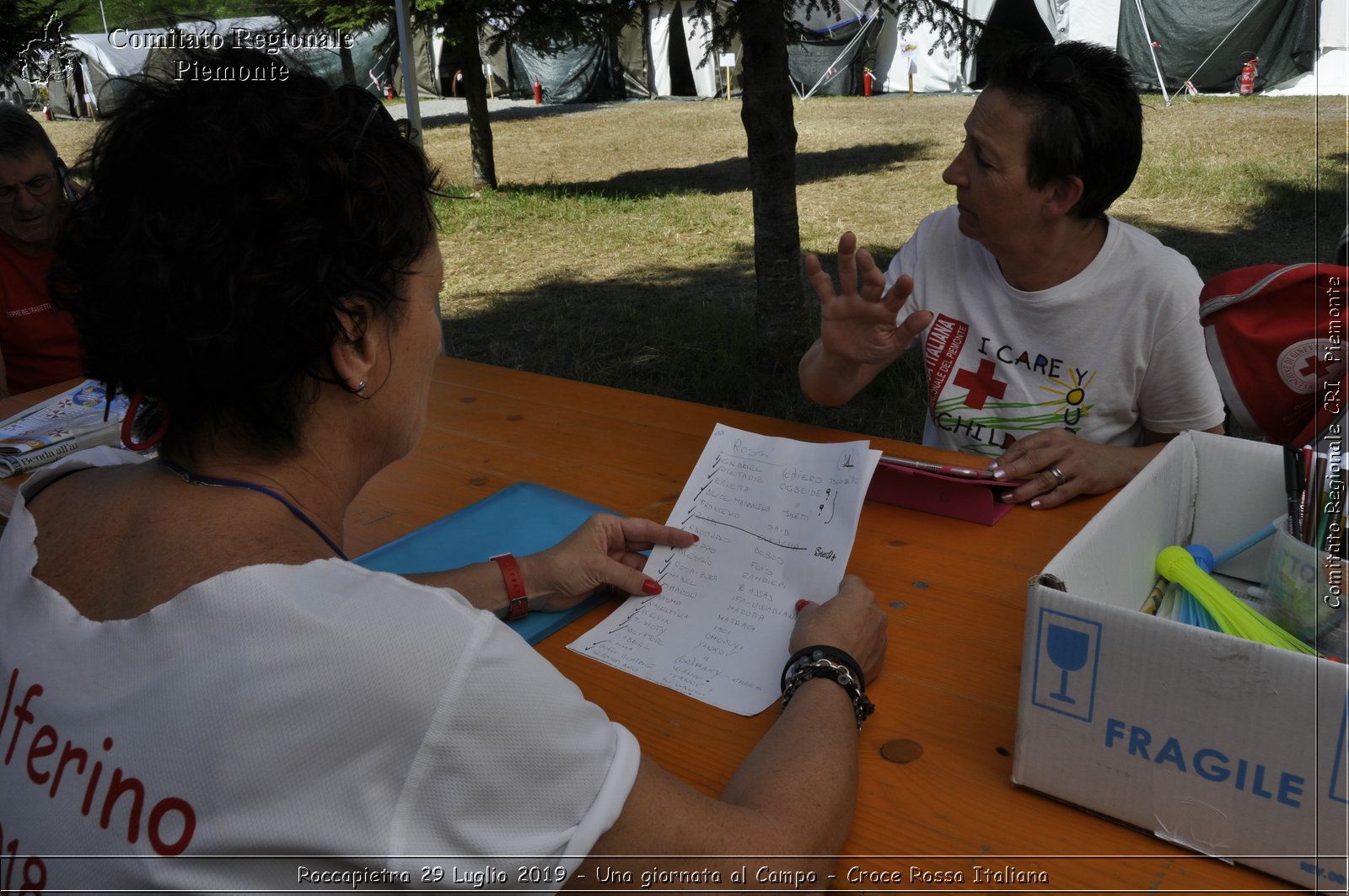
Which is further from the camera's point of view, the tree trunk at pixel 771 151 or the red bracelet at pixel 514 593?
the tree trunk at pixel 771 151

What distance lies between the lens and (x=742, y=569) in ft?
4.57

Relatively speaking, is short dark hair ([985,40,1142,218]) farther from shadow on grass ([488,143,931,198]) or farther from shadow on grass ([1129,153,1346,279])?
shadow on grass ([488,143,931,198])

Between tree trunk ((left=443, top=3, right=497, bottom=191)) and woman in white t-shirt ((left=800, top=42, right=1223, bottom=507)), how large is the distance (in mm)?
7515

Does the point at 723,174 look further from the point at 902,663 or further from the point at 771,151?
the point at 902,663

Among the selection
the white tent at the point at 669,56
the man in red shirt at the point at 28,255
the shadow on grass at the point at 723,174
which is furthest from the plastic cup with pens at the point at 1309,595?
the white tent at the point at 669,56

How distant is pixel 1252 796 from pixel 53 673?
101cm

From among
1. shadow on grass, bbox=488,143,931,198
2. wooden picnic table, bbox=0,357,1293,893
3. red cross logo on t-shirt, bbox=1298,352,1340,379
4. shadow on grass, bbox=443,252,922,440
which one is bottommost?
shadow on grass, bbox=443,252,922,440

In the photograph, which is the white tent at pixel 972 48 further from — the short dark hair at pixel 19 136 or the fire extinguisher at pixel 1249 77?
the short dark hair at pixel 19 136

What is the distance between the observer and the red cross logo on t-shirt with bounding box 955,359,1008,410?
6.50 feet

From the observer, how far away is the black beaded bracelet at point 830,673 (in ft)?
3.56

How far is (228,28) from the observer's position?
145 cm

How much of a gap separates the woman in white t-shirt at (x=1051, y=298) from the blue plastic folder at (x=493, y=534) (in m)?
0.57

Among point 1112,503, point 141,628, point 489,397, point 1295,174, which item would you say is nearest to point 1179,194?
point 1295,174

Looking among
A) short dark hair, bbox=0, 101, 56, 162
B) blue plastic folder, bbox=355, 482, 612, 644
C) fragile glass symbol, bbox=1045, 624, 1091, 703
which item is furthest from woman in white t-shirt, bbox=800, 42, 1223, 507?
short dark hair, bbox=0, 101, 56, 162
